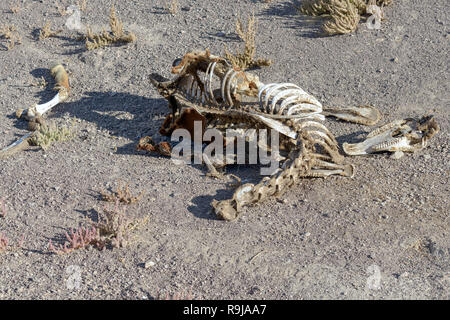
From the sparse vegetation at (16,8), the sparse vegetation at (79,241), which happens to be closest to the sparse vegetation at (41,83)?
the sparse vegetation at (16,8)

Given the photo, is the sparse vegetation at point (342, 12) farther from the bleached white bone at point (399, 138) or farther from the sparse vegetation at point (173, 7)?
the bleached white bone at point (399, 138)

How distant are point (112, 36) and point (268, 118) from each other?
431cm

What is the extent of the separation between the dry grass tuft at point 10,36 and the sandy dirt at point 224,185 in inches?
5.4

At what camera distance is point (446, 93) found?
7832 millimetres

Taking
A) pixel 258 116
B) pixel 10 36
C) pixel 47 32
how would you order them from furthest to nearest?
pixel 47 32 → pixel 10 36 → pixel 258 116

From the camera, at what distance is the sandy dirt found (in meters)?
5.12

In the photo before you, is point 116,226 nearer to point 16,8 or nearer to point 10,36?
point 10,36

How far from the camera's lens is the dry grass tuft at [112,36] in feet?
30.7

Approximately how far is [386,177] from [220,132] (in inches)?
78.0

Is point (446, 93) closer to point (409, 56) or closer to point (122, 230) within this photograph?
point (409, 56)

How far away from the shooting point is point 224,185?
6.38 metres

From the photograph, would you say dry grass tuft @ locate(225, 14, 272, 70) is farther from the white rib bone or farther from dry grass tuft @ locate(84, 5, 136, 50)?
the white rib bone
